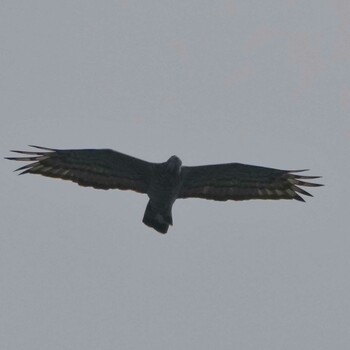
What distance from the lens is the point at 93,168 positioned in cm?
2853

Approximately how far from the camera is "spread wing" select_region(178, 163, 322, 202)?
93.5 feet

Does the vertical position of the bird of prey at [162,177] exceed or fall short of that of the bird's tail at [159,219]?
it exceeds it

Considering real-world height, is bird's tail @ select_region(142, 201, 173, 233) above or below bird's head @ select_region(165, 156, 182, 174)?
below

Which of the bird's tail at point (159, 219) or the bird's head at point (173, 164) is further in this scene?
the bird's tail at point (159, 219)

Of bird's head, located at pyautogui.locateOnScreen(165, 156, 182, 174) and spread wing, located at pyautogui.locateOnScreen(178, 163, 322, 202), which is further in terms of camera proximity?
spread wing, located at pyautogui.locateOnScreen(178, 163, 322, 202)

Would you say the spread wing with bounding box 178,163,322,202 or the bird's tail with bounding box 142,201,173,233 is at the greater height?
the spread wing with bounding box 178,163,322,202

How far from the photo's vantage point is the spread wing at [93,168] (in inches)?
1113

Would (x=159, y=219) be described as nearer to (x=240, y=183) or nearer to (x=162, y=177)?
(x=162, y=177)

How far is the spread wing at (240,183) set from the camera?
28484 millimetres

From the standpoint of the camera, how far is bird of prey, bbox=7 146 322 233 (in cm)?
2797

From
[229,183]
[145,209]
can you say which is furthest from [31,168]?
[229,183]

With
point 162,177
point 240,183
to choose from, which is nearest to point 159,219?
point 162,177

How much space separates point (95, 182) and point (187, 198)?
2264mm

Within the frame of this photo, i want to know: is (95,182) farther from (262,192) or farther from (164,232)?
(262,192)
